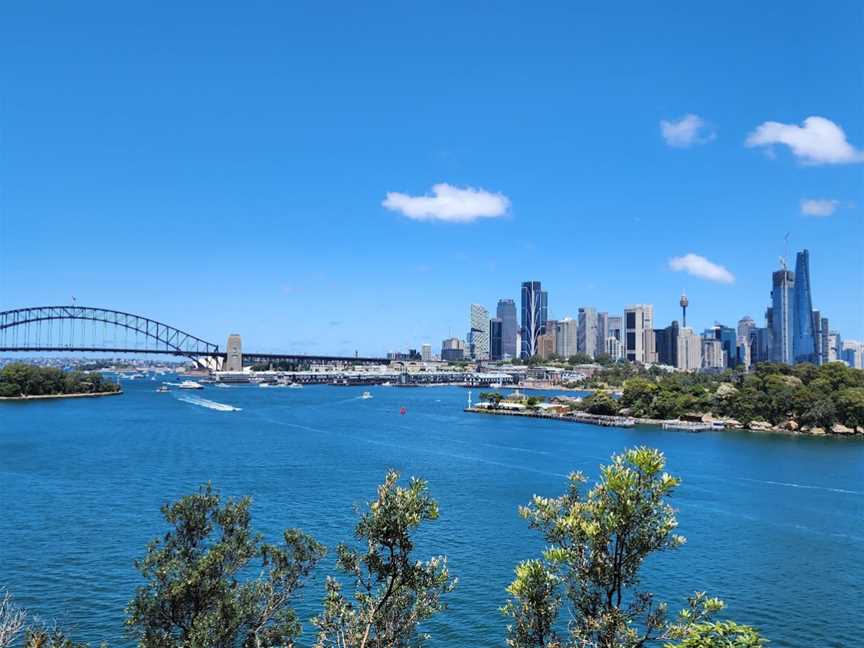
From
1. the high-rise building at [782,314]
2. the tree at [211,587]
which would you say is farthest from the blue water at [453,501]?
the high-rise building at [782,314]

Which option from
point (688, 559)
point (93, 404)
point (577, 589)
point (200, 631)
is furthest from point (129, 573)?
point (93, 404)

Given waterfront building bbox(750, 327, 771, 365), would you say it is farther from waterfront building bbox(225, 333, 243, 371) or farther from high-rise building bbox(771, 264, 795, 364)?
waterfront building bbox(225, 333, 243, 371)

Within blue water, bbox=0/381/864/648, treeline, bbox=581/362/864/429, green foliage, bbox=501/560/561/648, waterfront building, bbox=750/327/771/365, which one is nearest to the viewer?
green foliage, bbox=501/560/561/648

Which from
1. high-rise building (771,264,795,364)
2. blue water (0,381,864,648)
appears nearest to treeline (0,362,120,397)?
blue water (0,381,864,648)

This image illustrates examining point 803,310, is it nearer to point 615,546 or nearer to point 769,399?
point 769,399

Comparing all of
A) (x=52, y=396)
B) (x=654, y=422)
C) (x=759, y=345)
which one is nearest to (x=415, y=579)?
(x=654, y=422)

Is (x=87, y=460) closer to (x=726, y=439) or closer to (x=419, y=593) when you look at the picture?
(x=419, y=593)

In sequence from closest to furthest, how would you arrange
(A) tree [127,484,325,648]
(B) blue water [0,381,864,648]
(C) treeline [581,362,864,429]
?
(A) tree [127,484,325,648] → (B) blue water [0,381,864,648] → (C) treeline [581,362,864,429]
